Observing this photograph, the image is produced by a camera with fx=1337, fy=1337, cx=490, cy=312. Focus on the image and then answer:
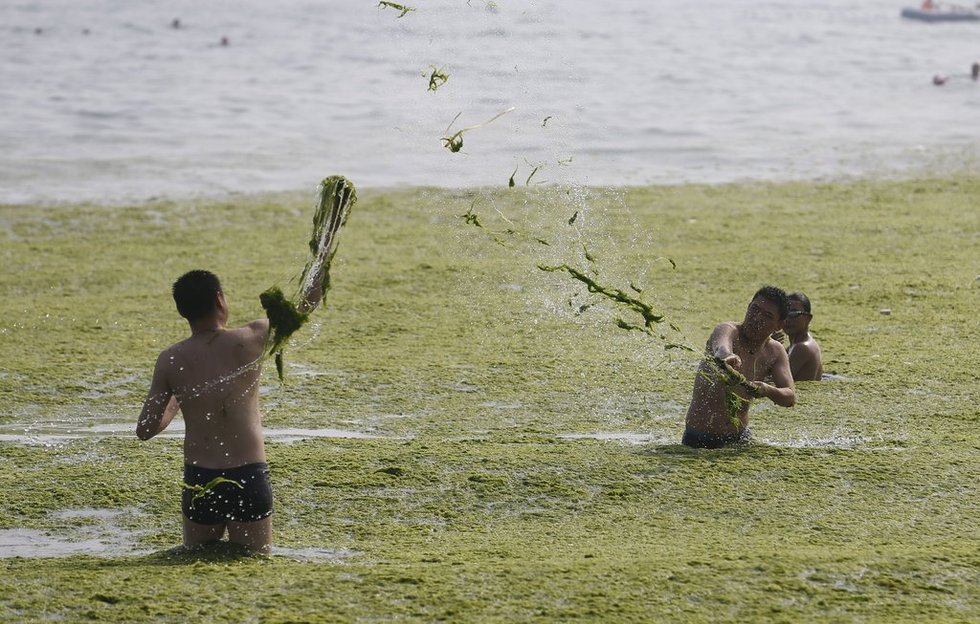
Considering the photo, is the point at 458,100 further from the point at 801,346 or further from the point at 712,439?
the point at 712,439

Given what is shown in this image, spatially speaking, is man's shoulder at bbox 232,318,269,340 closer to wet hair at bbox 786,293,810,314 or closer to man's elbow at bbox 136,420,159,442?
man's elbow at bbox 136,420,159,442

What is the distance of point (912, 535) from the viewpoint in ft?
20.1

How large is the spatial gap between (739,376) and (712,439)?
0.45 m

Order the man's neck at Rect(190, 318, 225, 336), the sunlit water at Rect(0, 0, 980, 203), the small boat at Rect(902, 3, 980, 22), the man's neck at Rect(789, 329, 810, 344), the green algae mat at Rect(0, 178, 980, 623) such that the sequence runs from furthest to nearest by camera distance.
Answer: the small boat at Rect(902, 3, 980, 22), the sunlit water at Rect(0, 0, 980, 203), the man's neck at Rect(789, 329, 810, 344), the man's neck at Rect(190, 318, 225, 336), the green algae mat at Rect(0, 178, 980, 623)

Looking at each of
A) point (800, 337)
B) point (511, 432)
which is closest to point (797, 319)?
point (800, 337)

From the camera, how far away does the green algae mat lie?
17.2ft

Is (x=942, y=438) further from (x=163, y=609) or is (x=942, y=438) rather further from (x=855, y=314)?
(x=163, y=609)

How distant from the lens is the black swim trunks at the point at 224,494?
5645mm

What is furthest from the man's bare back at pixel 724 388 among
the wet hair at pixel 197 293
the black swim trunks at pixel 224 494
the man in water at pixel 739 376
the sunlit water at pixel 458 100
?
the wet hair at pixel 197 293

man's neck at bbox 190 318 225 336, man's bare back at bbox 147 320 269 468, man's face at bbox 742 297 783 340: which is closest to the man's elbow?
man's bare back at bbox 147 320 269 468

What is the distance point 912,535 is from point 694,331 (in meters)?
4.28

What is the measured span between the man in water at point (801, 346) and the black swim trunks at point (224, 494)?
4.40 m

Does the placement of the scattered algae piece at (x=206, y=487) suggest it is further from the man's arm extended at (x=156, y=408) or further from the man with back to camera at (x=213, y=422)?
the man's arm extended at (x=156, y=408)

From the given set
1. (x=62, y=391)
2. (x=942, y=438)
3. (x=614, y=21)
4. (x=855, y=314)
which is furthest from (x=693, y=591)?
(x=614, y=21)
